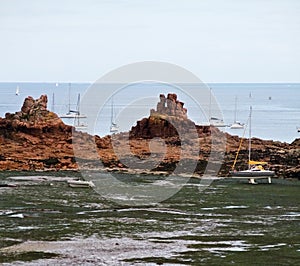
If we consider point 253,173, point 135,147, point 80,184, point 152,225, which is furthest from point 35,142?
point 152,225

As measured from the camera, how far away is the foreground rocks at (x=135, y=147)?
50.6 meters

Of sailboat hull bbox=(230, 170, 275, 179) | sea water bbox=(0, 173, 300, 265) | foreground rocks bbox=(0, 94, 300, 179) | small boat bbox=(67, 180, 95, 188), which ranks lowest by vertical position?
sea water bbox=(0, 173, 300, 265)

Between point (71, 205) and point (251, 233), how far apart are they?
8975 mm

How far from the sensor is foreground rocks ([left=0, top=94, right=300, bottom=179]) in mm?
50562

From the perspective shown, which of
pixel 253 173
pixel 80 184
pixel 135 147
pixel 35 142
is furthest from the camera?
pixel 135 147

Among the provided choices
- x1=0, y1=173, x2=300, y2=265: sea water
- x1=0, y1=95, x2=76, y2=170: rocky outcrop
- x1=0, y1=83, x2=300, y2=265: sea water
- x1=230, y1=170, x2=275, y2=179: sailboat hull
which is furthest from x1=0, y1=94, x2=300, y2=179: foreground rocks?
x1=0, y1=173, x2=300, y2=265: sea water

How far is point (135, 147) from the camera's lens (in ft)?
180

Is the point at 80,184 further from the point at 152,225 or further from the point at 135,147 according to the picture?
the point at 135,147

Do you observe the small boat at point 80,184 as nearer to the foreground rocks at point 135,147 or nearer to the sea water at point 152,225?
the sea water at point 152,225

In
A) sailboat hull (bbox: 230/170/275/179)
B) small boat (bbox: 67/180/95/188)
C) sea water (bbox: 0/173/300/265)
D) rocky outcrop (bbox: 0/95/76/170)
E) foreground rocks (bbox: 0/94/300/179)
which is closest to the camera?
sea water (bbox: 0/173/300/265)

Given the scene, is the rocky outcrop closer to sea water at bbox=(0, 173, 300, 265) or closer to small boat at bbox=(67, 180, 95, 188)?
sea water at bbox=(0, 173, 300, 265)

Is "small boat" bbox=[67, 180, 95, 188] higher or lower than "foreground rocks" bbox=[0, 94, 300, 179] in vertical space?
lower

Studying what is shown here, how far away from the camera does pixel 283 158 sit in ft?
169

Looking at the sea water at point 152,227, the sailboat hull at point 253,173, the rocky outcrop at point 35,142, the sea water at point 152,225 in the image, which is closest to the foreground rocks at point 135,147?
the rocky outcrop at point 35,142
